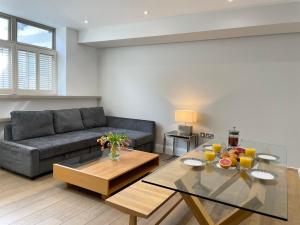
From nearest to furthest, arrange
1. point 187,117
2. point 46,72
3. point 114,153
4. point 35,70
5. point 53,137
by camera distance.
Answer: point 114,153
point 53,137
point 187,117
point 35,70
point 46,72

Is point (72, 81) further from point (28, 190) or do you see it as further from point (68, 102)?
point (28, 190)

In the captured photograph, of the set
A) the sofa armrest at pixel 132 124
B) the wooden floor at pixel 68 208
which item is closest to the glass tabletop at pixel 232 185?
the wooden floor at pixel 68 208

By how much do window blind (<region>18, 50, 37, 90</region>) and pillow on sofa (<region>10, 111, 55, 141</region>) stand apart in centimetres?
83

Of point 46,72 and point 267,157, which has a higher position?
point 46,72

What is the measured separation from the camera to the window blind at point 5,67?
420 cm

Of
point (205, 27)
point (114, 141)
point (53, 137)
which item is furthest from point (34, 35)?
point (205, 27)

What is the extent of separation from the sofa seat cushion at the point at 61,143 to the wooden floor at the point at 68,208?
1.63 feet

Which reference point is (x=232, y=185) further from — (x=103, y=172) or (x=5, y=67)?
(x=5, y=67)

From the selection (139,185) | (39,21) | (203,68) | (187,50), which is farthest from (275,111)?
(39,21)

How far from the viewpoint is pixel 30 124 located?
156 inches

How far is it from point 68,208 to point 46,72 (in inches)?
134

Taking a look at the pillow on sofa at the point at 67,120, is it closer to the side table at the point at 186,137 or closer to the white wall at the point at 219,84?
the white wall at the point at 219,84

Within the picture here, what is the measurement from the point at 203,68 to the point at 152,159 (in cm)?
213

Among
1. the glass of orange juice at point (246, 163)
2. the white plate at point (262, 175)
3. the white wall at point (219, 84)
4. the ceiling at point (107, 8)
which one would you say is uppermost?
the ceiling at point (107, 8)
